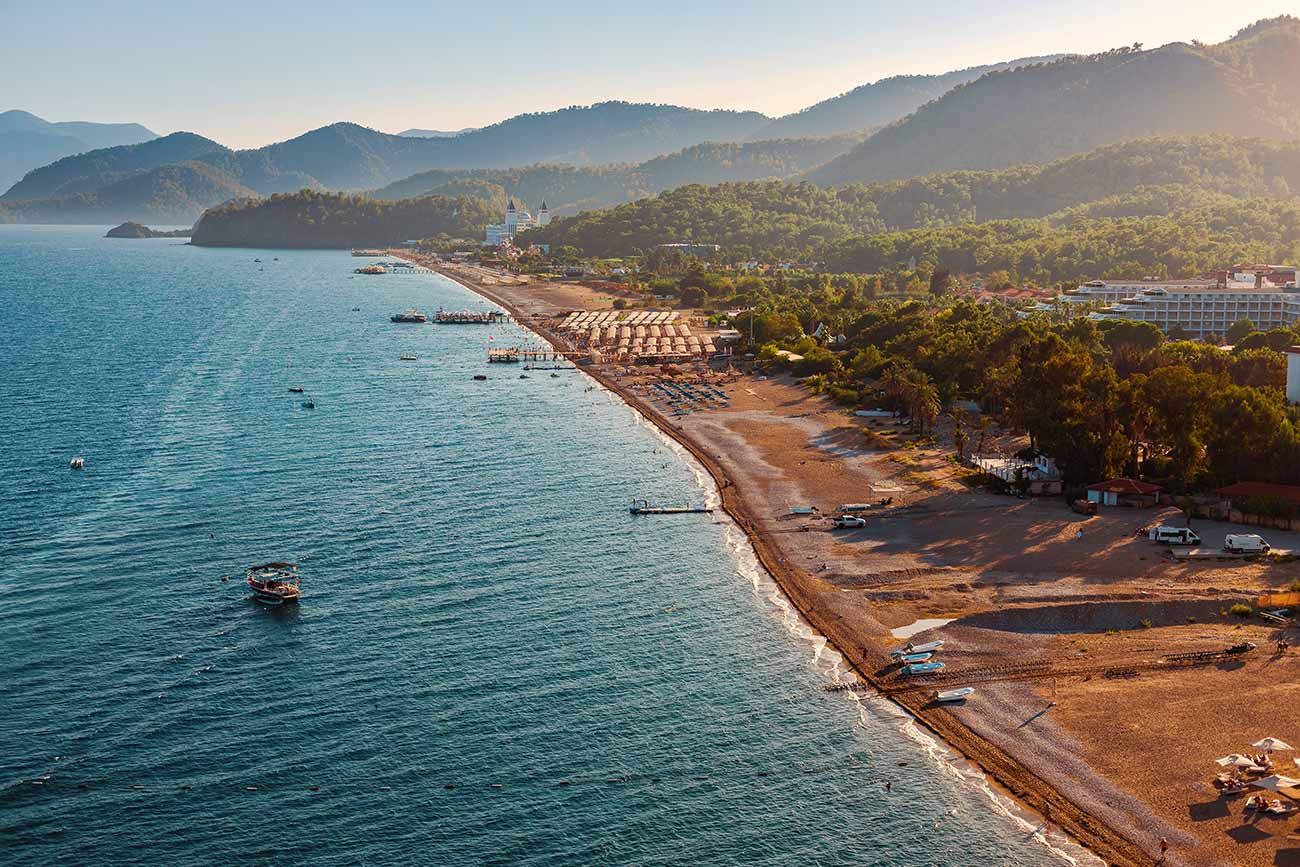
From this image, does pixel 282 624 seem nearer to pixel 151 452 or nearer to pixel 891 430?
pixel 151 452

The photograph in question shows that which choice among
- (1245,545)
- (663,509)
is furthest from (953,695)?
(663,509)

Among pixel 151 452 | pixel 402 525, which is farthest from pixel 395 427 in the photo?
pixel 402 525

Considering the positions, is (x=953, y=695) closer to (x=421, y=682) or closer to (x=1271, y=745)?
(x=1271, y=745)

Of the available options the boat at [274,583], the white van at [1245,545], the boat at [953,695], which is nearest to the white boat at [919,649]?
the boat at [953,695]

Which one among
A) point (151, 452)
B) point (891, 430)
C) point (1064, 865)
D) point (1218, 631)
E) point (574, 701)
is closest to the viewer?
point (1064, 865)

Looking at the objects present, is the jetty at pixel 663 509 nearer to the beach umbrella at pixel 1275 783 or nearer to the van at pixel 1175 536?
the van at pixel 1175 536
